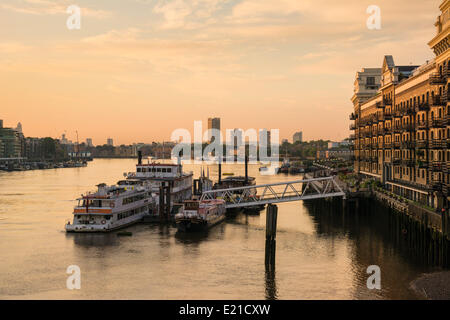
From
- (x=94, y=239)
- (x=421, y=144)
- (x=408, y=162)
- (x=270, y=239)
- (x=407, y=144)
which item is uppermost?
(x=407, y=144)

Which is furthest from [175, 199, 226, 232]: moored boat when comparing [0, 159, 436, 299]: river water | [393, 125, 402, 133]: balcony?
[393, 125, 402, 133]: balcony

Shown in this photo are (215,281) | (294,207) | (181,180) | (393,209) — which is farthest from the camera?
(294,207)

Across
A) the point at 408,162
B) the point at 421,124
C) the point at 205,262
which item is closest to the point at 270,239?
the point at 205,262

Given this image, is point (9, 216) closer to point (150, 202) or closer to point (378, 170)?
point (150, 202)

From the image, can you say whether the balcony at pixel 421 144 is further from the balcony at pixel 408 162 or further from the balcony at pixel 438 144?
the balcony at pixel 438 144

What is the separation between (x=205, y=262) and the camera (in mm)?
50688

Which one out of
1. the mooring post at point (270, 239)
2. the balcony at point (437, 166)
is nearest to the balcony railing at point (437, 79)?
the balcony at point (437, 166)

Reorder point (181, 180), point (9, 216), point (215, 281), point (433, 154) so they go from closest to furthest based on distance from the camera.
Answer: point (215, 281) → point (433, 154) → point (9, 216) → point (181, 180)

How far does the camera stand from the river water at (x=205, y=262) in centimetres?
4109

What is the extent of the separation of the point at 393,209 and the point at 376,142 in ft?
108

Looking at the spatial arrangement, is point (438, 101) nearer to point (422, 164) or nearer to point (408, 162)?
point (422, 164)
